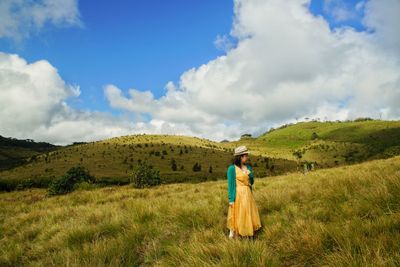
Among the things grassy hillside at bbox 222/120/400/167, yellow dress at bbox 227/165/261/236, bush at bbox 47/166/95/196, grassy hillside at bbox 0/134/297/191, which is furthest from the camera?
grassy hillside at bbox 222/120/400/167

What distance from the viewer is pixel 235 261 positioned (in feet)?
13.6

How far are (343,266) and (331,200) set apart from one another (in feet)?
12.4

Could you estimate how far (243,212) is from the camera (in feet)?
20.5

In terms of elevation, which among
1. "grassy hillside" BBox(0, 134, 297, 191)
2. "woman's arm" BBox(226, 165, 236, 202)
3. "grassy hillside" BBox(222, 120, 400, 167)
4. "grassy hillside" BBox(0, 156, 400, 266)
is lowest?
"grassy hillside" BBox(0, 156, 400, 266)

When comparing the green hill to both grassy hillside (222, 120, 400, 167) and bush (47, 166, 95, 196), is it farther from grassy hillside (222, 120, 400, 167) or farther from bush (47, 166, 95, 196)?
bush (47, 166, 95, 196)

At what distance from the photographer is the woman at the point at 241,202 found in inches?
241

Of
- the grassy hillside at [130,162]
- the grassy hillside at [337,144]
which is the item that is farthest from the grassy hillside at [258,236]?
the grassy hillside at [337,144]

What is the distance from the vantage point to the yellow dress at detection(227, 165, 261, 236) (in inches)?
240

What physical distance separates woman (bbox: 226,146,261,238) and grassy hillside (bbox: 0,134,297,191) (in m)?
38.0

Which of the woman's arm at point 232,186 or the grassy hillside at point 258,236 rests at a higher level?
the woman's arm at point 232,186

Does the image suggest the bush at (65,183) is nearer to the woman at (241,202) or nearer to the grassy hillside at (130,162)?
the grassy hillside at (130,162)

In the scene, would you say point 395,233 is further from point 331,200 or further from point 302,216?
point 331,200

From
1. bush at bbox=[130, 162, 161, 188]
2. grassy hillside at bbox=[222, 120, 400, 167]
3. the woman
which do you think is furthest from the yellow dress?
grassy hillside at bbox=[222, 120, 400, 167]

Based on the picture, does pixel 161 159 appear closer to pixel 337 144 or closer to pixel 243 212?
pixel 243 212
